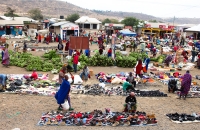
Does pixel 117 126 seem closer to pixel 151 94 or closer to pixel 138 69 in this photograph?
pixel 151 94

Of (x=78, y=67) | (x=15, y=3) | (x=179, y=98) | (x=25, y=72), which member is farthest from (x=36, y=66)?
(x=15, y=3)

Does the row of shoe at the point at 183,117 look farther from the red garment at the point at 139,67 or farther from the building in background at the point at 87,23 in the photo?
the building in background at the point at 87,23

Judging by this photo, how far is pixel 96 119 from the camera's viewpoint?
8523 millimetres

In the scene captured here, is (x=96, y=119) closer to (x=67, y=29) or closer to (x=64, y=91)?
(x=64, y=91)

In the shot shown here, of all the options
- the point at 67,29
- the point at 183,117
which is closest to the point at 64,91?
the point at 183,117

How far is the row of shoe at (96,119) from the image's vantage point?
835 centimetres

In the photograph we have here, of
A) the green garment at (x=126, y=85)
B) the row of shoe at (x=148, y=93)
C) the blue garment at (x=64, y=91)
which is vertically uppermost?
the blue garment at (x=64, y=91)

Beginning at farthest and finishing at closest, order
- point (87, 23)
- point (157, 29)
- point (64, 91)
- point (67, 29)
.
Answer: point (87, 23), point (157, 29), point (67, 29), point (64, 91)

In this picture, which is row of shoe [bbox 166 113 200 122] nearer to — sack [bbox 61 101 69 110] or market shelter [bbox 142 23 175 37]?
sack [bbox 61 101 69 110]

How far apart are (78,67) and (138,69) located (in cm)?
416

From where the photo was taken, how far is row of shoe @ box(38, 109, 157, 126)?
8352mm

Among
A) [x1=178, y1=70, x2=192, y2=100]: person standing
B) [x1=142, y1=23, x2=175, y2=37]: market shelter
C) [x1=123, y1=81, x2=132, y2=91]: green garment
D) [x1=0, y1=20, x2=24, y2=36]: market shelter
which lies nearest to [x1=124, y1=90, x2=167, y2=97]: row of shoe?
[x1=123, y1=81, x2=132, y2=91]: green garment

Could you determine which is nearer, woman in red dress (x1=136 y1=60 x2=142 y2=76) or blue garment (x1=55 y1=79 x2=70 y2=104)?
blue garment (x1=55 y1=79 x2=70 y2=104)

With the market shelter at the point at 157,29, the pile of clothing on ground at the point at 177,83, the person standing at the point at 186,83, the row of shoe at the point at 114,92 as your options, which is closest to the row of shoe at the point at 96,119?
the row of shoe at the point at 114,92
